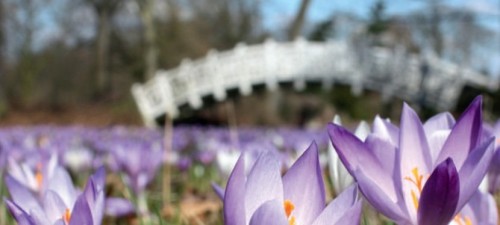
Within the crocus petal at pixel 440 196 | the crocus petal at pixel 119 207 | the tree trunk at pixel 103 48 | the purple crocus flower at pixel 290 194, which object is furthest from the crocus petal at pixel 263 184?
the tree trunk at pixel 103 48

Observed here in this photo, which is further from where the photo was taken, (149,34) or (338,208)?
(149,34)

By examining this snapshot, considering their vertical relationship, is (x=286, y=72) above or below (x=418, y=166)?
below

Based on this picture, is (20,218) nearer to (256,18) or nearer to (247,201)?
(247,201)

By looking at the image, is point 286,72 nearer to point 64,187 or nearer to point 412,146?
point 64,187

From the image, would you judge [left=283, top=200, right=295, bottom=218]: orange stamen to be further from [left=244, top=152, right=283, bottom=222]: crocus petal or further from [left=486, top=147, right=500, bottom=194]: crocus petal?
[left=486, top=147, right=500, bottom=194]: crocus petal

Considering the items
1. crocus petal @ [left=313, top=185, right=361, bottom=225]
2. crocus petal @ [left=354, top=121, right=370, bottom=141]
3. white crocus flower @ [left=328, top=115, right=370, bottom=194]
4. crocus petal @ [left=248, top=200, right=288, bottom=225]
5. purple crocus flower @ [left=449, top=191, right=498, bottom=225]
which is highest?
crocus petal @ [left=248, top=200, right=288, bottom=225]

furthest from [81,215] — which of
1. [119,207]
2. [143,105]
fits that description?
[143,105]

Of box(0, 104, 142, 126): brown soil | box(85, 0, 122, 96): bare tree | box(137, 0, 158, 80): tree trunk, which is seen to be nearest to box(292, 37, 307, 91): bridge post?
box(137, 0, 158, 80): tree trunk
